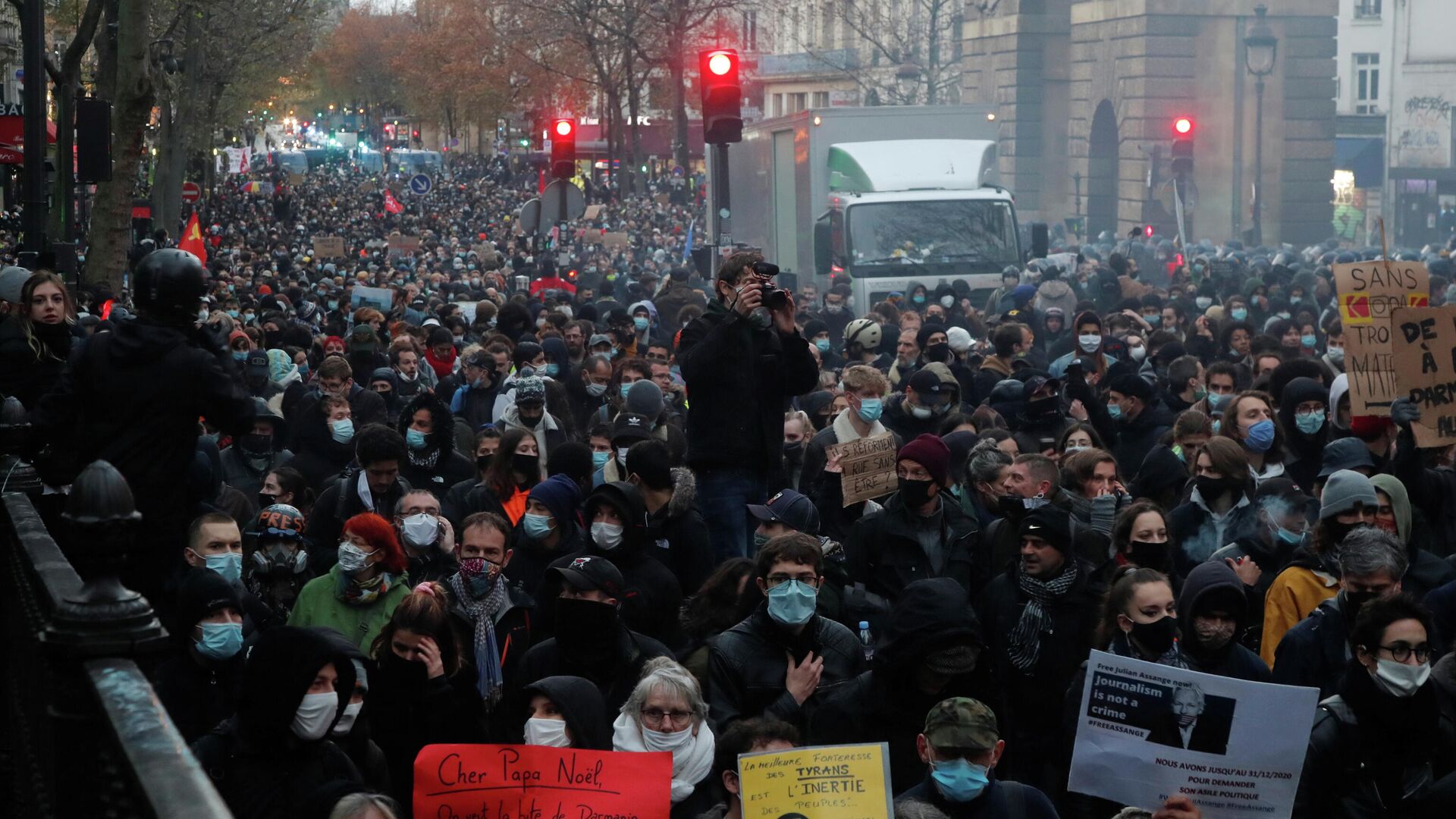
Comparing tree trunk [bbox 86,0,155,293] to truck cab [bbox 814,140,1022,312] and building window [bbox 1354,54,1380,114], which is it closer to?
truck cab [bbox 814,140,1022,312]

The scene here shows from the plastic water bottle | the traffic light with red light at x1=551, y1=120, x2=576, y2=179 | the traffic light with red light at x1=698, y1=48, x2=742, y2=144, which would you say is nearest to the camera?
the plastic water bottle

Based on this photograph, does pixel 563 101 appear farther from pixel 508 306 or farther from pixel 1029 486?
pixel 1029 486

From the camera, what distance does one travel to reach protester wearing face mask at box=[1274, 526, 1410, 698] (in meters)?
5.80

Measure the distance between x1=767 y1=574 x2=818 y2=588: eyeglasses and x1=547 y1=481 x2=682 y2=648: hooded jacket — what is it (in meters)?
0.71

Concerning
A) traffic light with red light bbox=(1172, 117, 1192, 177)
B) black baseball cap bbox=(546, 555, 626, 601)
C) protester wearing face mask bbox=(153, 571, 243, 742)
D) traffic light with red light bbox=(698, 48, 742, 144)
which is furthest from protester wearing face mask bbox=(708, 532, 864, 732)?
traffic light with red light bbox=(1172, 117, 1192, 177)

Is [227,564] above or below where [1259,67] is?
below

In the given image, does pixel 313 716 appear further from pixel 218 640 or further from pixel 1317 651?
pixel 1317 651


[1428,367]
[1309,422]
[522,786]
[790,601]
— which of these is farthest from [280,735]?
[1309,422]

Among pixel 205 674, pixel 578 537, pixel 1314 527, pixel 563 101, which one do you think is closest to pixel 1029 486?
pixel 1314 527

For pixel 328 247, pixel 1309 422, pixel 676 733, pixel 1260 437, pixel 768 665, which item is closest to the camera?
pixel 676 733

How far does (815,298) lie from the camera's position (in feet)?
77.6

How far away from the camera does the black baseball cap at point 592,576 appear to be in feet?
19.6

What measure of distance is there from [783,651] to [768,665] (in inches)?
3.7

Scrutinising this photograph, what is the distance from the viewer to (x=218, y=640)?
220 inches
